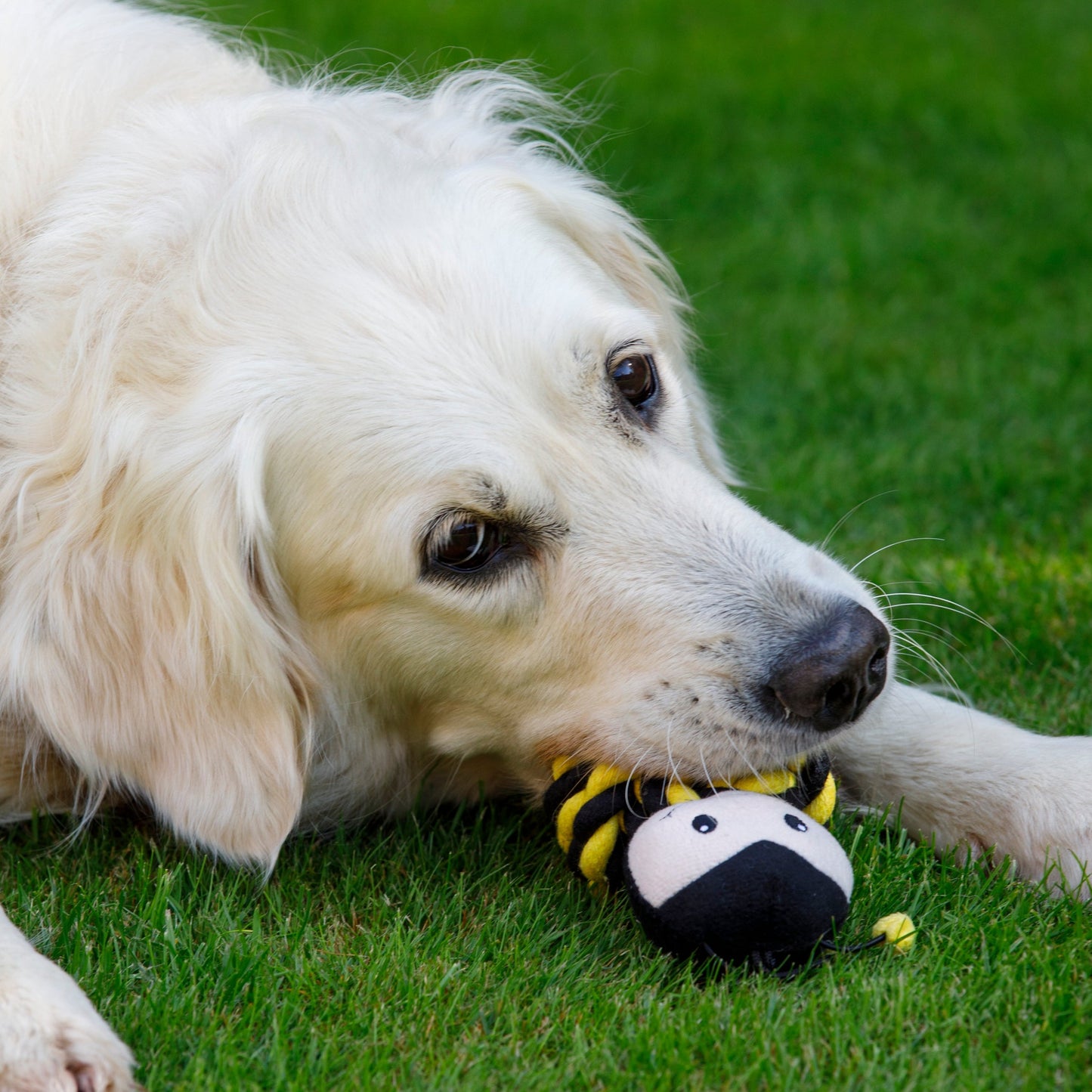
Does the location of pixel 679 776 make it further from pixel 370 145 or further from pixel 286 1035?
Answer: pixel 370 145

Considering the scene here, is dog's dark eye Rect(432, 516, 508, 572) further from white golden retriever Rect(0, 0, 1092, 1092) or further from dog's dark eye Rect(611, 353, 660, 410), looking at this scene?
dog's dark eye Rect(611, 353, 660, 410)

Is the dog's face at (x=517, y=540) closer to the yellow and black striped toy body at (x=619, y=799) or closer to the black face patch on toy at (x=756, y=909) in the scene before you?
the yellow and black striped toy body at (x=619, y=799)

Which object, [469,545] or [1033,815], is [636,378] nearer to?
[469,545]

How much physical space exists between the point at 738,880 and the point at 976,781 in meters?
0.71

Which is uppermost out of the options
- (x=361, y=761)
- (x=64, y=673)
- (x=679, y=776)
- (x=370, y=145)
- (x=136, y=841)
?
(x=370, y=145)

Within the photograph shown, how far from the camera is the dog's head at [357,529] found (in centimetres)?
244

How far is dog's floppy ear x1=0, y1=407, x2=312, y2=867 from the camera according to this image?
250cm

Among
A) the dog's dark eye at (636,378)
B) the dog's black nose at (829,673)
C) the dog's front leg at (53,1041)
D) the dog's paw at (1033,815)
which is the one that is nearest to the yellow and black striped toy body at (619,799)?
the dog's black nose at (829,673)

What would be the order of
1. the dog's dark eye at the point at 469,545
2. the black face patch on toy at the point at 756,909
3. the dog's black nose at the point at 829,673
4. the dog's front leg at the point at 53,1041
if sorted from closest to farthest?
the dog's front leg at the point at 53,1041
the black face patch on toy at the point at 756,909
the dog's black nose at the point at 829,673
the dog's dark eye at the point at 469,545

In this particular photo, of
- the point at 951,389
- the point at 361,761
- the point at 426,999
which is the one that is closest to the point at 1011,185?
the point at 951,389

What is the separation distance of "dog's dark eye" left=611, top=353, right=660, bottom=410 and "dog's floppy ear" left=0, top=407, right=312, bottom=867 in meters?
0.69

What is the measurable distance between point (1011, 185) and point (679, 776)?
539 centimetres

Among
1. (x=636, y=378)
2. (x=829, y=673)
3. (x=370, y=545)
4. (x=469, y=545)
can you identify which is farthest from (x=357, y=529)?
(x=829, y=673)

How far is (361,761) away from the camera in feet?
9.14
